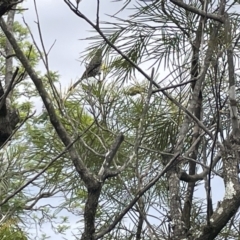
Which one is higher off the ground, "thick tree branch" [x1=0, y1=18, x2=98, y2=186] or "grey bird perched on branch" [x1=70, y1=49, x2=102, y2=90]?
"grey bird perched on branch" [x1=70, y1=49, x2=102, y2=90]

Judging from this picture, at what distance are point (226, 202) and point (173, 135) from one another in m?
0.70

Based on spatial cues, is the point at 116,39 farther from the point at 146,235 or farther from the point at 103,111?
the point at 146,235

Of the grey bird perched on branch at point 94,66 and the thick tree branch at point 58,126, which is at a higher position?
the grey bird perched on branch at point 94,66

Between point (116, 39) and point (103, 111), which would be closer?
point (103, 111)

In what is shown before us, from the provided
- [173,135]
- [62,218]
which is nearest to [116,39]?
[173,135]

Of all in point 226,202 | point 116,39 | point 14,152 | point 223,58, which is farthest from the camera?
point 14,152

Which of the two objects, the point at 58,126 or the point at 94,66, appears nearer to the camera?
the point at 58,126

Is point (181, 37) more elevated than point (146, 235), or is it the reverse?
point (181, 37)

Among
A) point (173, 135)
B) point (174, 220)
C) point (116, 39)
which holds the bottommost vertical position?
point (174, 220)

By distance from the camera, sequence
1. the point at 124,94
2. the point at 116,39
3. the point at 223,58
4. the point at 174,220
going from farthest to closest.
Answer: the point at 124,94 < the point at 116,39 < the point at 223,58 < the point at 174,220

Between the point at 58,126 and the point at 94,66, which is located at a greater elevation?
the point at 94,66

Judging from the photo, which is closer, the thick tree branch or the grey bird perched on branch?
the thick tree branch

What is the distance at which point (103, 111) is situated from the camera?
162cm

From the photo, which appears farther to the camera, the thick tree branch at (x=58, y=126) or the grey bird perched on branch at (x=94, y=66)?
the grey bird perched on branch at (x=94, y=66)
